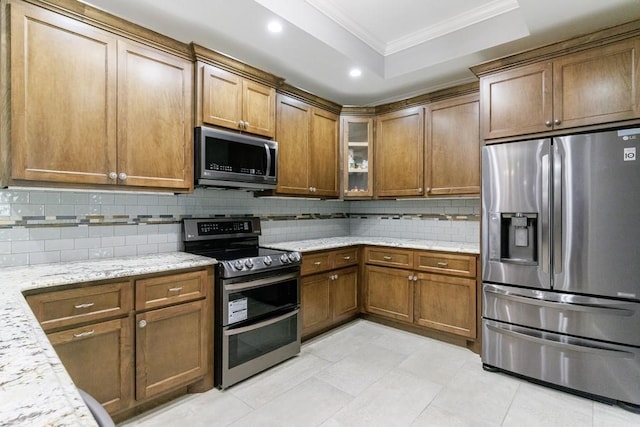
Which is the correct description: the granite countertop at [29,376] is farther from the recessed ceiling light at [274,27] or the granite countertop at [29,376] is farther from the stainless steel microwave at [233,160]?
the recessed ceiling light at [274,27]

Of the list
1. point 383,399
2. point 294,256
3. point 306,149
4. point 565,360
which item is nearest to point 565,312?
point 565,360

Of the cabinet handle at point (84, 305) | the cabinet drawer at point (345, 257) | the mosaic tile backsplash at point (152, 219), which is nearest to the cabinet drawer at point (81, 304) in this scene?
the cabinet handle at point (84, 305)

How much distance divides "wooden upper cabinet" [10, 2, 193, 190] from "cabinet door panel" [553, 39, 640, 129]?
8.85 feet

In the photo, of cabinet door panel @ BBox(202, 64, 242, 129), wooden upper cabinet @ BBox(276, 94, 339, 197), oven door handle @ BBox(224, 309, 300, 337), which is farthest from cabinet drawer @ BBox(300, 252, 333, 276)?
cabinet door panel @ BBox(202, 64, 242, 129)

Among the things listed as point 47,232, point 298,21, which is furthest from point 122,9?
point 47,232

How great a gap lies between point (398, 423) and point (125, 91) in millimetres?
2688

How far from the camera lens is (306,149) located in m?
3.37

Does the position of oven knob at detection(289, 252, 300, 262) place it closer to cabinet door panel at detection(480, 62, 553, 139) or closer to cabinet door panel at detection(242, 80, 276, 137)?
cabinet door panel at detection(242, 80, 276, 137)

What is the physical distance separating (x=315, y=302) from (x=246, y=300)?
886 mm

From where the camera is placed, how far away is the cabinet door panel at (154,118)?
212 cm

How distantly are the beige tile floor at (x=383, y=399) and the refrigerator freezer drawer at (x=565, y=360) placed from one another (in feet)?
0.32

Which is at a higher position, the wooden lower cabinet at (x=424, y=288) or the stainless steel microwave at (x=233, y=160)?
the stainless steel microwave at (x=233, y=160)

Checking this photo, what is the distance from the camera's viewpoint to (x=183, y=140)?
7.86ft

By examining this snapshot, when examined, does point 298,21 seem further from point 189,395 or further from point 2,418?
point 189,395
